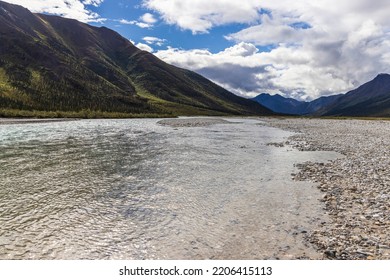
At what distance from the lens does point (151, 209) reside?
16.8 m

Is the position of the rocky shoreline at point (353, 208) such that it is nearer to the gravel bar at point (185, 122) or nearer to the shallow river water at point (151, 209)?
the shallow river water at point (151, 209)

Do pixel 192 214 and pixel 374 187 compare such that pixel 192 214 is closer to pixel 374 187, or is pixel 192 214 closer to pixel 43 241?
pixel 43 241

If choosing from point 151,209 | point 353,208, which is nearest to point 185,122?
point 151,209

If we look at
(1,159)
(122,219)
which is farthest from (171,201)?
(1,159)

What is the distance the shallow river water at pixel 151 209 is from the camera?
1207 cm

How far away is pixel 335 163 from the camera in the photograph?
29062mm

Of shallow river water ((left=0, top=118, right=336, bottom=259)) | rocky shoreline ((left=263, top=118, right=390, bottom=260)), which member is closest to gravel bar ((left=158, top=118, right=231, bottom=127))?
shallow river water ((left=0, top=118, right=336, bottom=259))

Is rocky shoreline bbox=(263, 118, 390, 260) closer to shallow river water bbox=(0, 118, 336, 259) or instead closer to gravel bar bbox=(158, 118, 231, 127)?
shallow river water bbox=(0, 118, 336, 259)

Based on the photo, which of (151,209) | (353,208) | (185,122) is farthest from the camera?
(185,122)

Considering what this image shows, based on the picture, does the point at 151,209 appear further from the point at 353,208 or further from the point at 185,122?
the point at 185,122

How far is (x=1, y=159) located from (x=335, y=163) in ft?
109

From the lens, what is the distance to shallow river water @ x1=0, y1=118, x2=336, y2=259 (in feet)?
39.6

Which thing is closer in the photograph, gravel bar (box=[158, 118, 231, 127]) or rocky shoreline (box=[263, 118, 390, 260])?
rocky shoreline (box=[263, 118, 390, 260])

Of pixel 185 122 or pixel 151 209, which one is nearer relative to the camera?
pixel 151 209
